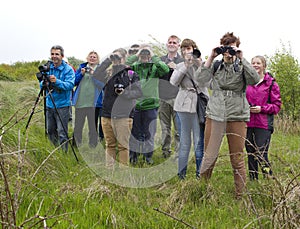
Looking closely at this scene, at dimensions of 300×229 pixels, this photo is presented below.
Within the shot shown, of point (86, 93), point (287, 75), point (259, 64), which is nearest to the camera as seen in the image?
point (259, 64)

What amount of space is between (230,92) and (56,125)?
2.82 m

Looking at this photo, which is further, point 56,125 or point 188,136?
point 56,125

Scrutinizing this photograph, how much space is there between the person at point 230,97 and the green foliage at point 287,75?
5565 millimetres

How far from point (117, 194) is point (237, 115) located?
147 centimetres

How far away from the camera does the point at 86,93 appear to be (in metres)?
5.43

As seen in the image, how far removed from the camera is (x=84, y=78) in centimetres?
543

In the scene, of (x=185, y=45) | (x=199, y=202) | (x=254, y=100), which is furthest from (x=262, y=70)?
(x=199, y=202)

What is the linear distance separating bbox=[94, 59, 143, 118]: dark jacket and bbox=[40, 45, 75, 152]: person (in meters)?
0.85

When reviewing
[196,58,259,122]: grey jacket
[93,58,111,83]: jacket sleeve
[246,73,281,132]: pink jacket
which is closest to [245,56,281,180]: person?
[246,73,281,132]: pink jacket

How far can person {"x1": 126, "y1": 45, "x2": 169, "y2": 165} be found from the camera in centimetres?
460

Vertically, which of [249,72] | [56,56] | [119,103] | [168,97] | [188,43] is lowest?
[119,103]

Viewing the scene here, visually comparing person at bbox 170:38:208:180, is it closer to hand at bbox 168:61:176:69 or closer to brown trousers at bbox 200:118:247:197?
brown trousers at bbox 200:118:247:197

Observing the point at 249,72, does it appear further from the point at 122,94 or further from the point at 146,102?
the point at 146,102

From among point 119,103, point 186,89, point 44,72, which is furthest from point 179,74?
point 44,72
